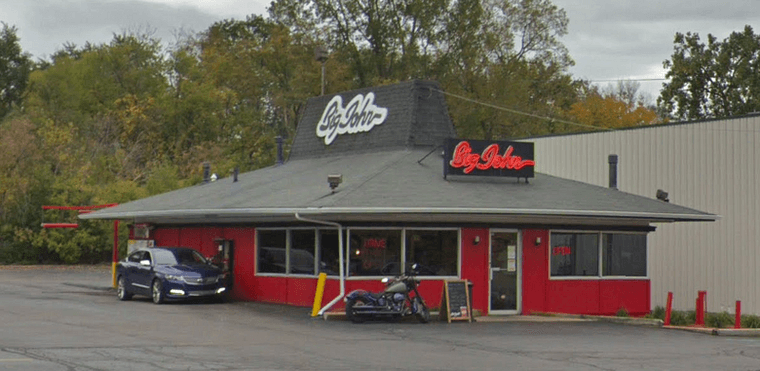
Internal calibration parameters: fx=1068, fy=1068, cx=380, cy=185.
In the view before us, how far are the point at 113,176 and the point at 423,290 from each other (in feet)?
120

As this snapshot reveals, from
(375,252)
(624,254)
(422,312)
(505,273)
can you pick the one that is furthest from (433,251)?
(624,254)

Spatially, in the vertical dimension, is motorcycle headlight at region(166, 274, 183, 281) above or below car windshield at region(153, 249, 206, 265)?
below

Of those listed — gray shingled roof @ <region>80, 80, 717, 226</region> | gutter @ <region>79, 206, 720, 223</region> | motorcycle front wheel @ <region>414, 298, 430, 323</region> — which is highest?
gray shingled roof @ <region>80, 80, 717, 226</region>

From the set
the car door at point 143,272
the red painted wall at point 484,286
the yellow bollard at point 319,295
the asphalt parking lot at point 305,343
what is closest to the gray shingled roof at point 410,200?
the red painted wall at point 484,286

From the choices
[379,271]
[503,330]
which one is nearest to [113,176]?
[379,271]

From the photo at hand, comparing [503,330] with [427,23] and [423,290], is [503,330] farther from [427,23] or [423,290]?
[427,23]

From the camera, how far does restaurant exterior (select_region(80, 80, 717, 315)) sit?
2542 cm

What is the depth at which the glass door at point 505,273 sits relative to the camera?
Answer: 2688cm

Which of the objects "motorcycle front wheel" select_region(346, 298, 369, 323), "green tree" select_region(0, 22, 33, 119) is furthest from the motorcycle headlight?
"green tree" select_region(0, 22, 33, 119)

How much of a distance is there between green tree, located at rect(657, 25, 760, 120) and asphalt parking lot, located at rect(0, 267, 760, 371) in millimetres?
37892

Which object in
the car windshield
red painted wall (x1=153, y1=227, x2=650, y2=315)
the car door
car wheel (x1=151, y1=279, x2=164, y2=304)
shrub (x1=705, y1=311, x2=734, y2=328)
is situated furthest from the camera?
the car windshield

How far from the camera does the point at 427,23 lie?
60.1m

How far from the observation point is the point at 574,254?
2800cm

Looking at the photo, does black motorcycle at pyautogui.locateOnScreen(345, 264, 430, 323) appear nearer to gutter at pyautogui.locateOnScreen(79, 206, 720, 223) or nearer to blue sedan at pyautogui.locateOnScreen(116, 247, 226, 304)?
gutter at pyautogui.locateOnScreen(79, 206, 720, 223)
